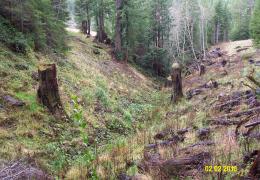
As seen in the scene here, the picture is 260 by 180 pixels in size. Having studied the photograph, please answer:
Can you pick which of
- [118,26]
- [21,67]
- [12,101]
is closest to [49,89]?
[12,101]

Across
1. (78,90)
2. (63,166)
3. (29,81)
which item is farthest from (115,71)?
(63,166)

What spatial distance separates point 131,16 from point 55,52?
12710 mm

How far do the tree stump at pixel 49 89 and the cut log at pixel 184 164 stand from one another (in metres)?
5.82

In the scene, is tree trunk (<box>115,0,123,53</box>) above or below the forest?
above

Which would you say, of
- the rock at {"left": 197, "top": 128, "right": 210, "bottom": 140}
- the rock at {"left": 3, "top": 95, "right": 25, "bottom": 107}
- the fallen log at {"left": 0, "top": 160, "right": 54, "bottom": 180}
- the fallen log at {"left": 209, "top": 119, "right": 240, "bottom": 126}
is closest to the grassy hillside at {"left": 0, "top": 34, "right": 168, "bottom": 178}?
the rock at {"left": 3, "top": 95, "right": 25, "bottom": 107}

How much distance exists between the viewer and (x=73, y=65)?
17375mm

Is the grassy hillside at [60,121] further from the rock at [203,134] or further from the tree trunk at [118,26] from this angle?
the tree trunk at [118,26]

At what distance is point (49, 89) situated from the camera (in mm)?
10188

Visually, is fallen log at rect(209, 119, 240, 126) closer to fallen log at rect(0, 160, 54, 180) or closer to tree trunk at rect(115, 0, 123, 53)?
fallen log at rect(0, 160, 54, 180)

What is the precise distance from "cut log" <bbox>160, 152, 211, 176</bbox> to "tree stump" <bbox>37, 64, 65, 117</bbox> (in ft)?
19.1

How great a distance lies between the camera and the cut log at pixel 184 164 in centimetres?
536

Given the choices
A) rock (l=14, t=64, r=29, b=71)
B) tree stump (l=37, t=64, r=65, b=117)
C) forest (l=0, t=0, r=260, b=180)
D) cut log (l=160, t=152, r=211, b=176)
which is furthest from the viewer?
rock (l=14, t=64, r=29, b=71)

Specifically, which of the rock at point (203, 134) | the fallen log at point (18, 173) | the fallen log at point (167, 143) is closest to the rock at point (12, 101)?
the fallen log at point (18, 173)

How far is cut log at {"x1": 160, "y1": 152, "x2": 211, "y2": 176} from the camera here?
5355 millimetres
